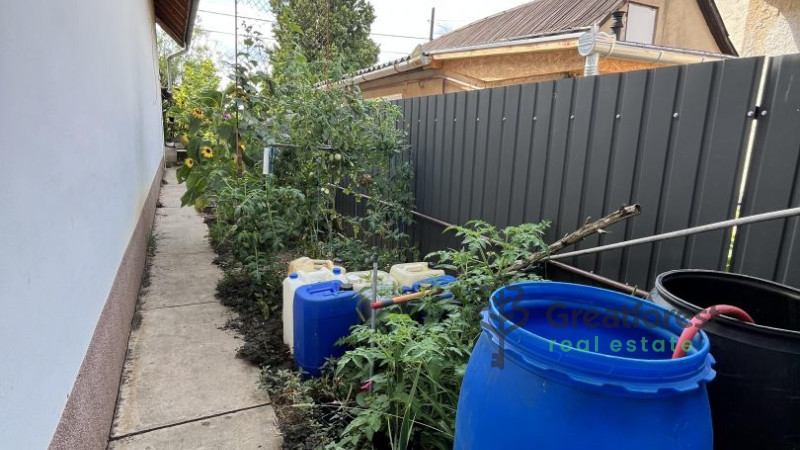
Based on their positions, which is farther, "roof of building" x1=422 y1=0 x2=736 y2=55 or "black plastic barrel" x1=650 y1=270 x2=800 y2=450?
"roof of building" x1=422 y1=0 x2=736 y2=55

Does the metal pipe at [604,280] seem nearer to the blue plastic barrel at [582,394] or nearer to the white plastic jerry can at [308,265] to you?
the blue plastic barrel at [582,394]

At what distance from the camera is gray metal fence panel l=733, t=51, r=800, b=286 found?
1.52 meters

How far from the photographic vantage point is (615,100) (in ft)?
7.02

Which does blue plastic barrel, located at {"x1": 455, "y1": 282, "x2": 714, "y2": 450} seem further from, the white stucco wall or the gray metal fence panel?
the white stucco wall

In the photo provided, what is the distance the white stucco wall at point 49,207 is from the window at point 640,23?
8.66 m

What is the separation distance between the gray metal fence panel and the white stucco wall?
7.68 feet

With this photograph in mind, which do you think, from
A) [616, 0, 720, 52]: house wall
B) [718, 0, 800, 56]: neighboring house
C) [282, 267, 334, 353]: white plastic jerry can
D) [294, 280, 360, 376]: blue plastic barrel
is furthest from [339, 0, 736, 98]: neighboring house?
[294, 280, 360, 376]: blue plastic barrel

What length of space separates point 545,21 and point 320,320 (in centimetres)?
792

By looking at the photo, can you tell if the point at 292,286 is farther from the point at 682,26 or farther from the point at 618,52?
the point at 682,26

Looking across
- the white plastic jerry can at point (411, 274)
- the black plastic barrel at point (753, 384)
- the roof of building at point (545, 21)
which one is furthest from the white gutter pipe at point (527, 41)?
the black plastic barrel at point (753, 384)

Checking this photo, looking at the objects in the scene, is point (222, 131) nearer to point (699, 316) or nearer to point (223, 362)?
point (223, 362)

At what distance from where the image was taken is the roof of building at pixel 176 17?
19.6 feet

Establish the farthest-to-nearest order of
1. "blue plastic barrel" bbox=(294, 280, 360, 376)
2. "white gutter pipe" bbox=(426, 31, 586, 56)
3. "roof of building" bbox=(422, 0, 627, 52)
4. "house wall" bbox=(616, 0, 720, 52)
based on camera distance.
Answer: "house wall" bbox=(616, 0, 720, 52) → "roof of building" bbox=(422, 0, 627, 52) → "white gutter pipe" bbox=(426, 31, 586, 56) → "blue plastic barrel" bbox=(294, 280, 360, 376)

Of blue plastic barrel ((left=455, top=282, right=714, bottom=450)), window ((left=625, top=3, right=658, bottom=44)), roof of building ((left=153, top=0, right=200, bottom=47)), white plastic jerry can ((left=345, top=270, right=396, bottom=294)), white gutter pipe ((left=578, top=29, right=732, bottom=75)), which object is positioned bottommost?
white plastic jerry can ((left=345, top=270, right=396, bottom=294))
